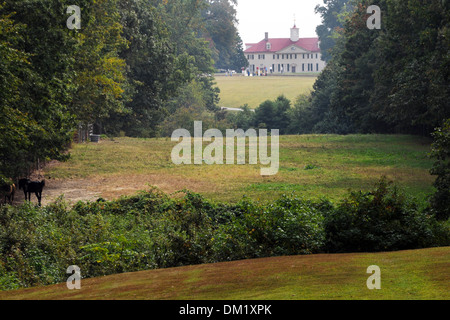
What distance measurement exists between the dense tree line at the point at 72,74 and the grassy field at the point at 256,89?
41866 millimetres

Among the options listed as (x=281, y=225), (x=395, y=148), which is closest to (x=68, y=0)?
(x=281, y=225)

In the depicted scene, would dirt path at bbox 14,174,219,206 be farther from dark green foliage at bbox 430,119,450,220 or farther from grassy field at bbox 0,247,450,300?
grassy field at bbox 0,247,450,300

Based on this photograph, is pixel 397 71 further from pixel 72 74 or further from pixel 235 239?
pixel 235 239

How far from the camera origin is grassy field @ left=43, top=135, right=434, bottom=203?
2666cm

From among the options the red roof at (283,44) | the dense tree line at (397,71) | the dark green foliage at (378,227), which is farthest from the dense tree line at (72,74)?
the red roof at (283,44)

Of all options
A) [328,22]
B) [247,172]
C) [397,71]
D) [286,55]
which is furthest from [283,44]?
[247,172]

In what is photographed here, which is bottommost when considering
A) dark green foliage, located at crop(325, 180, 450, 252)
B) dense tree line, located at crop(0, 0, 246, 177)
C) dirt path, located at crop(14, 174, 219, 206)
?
dirt path, located at crop(14, 174, 219, 206)

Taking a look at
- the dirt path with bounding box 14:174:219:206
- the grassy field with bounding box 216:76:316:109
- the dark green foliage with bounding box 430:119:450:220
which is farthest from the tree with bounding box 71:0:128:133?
the grassy field with bounding box 216:76:316:109

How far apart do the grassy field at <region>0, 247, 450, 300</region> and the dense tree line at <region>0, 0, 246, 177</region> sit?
10.0 meters

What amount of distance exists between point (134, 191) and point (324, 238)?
14336mm

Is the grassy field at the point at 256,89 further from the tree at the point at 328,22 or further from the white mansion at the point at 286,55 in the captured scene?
the white mansion at the point at 286,55

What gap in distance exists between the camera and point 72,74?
27609 millimetres

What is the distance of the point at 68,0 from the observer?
2366 cm
